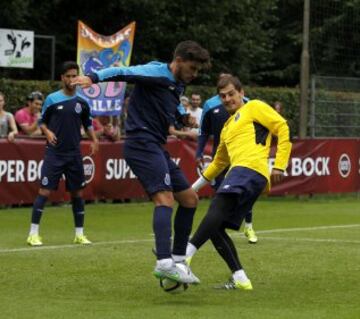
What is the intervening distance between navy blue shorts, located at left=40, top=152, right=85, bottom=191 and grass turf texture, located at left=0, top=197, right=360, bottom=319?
2.45 feet

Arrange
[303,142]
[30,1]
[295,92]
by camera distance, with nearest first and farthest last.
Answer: [303,142] < [295,92] < [30,1]

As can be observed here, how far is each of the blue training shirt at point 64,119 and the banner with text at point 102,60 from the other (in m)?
5.79

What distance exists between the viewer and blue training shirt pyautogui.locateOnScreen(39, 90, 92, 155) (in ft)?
45.7

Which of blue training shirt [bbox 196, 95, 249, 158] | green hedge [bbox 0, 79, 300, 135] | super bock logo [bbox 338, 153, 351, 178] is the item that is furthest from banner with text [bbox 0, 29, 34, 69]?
blue training shirt [bbox 196, 95, 249, 158]

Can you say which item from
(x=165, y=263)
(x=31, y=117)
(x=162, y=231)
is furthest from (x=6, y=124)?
(x=165, y=263)

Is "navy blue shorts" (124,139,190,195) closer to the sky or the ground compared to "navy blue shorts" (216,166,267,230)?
closer to the sky

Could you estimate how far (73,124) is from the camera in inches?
553

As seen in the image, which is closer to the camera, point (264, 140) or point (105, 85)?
point (264, 140)

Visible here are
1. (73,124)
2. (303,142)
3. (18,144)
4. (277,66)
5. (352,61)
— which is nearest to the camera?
(73,124)

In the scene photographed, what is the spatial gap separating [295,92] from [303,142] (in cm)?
582

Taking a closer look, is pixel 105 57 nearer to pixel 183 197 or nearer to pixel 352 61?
pixel 183 197

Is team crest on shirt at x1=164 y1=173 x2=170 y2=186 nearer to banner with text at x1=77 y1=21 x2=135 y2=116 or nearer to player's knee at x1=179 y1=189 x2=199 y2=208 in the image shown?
player's knee at x1=179 y1=189 x2=199 y2=208

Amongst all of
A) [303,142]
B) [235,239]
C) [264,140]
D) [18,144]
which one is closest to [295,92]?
[303,142]

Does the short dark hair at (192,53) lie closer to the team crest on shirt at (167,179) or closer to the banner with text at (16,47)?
the team crest on shirt at (167,179)
